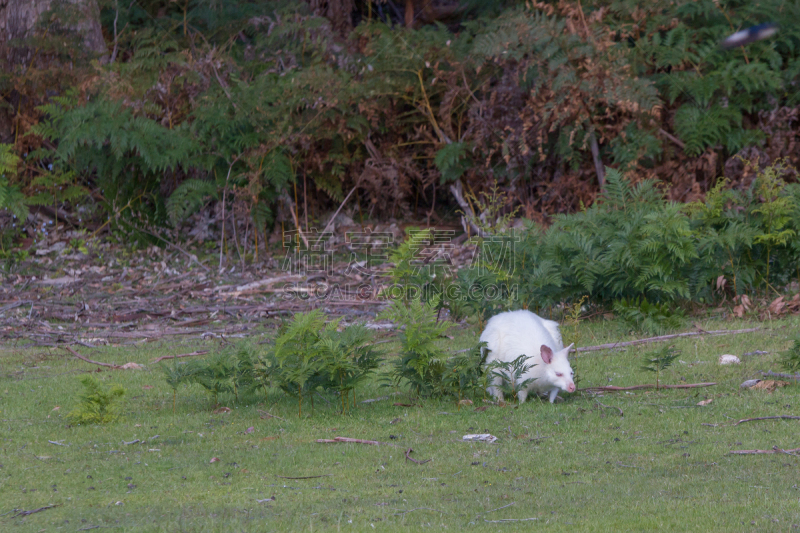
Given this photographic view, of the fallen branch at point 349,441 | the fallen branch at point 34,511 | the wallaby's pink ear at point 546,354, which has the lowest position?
the fallen branch at point 349,441

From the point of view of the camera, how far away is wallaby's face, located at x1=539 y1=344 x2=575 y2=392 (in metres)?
5.74

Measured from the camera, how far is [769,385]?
5852mm

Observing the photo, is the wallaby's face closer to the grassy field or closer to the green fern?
the grassy field

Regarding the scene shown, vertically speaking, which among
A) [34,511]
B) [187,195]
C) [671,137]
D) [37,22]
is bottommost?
[34,511]

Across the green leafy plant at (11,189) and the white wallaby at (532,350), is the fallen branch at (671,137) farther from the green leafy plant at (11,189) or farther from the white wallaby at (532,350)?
the green leafy plant at (11,189)

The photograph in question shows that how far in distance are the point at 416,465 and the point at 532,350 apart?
1.76 m

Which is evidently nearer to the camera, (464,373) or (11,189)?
(464,373)

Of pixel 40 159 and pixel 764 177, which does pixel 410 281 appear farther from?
pixel 40 159

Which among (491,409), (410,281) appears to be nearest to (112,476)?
(491,409)

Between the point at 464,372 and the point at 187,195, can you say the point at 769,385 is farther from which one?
the point at 187,195

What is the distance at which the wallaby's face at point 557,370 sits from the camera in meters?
5.74

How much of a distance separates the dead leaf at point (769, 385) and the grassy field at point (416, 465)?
10cm

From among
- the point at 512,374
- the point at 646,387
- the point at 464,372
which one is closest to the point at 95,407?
the point at 464,372

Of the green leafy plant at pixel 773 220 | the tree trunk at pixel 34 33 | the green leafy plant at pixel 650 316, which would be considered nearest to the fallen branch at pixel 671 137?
the green leafy plant at pixel 773 220
